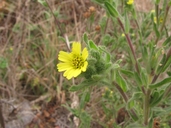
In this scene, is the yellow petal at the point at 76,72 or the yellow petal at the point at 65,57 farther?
the yellow petal at the point at 65,57

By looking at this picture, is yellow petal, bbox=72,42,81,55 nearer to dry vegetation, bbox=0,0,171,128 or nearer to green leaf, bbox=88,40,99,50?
green leaf, bbox=88,40,99,50

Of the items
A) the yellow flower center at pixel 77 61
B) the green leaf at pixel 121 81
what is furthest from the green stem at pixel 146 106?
the yellow flower center at pixel 77 61

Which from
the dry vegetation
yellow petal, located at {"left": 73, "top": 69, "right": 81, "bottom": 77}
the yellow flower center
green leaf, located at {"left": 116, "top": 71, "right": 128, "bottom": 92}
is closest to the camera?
yellow petal, located at {"left": 73, "top": 69, "right": 81, "bottom": 77}

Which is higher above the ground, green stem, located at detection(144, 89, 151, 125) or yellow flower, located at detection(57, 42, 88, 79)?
yellow flower, located at detection(57, 42, 88, 79)

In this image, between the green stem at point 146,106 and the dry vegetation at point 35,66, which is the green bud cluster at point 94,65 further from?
the dry vegetation at point 35,66

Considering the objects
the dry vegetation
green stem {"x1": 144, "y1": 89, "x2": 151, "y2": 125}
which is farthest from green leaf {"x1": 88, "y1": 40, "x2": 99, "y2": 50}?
the dry vegetation

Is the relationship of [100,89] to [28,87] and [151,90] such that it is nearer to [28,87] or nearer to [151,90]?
[28,87]

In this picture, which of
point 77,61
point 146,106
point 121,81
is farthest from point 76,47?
point 146,106

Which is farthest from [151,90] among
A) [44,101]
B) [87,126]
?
[44,101]

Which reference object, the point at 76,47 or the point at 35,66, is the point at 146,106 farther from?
the point at 35,66
